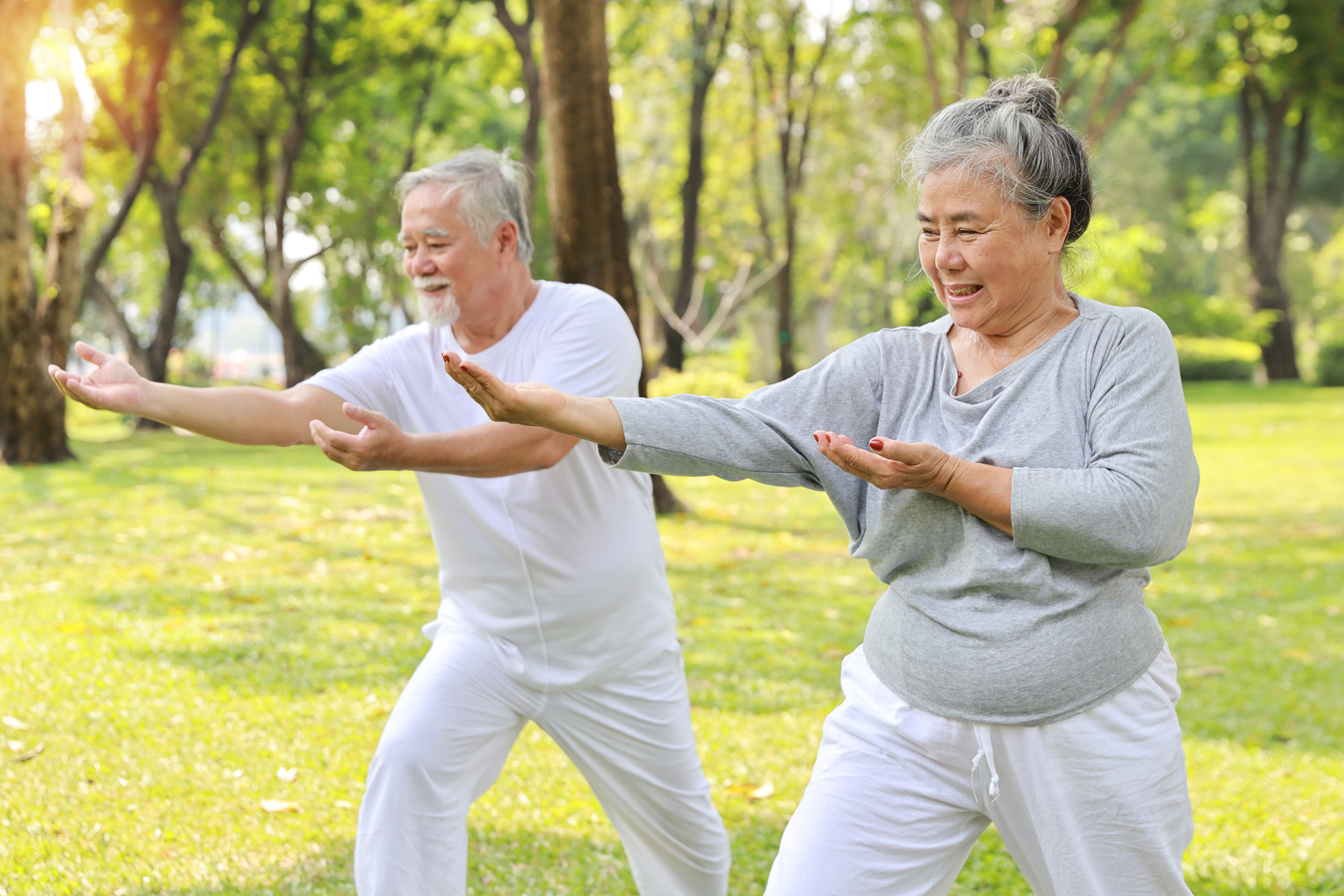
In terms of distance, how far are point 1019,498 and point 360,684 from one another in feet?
16.4

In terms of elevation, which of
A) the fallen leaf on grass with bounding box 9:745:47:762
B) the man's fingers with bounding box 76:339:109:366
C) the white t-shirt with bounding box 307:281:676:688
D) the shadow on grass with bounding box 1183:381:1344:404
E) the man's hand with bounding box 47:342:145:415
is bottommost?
the shadow on grass with bounding box 1183:381:1344:404

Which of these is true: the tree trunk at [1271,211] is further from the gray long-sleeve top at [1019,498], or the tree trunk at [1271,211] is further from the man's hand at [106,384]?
the man's hand at [106,384]

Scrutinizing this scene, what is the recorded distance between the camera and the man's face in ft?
10.9

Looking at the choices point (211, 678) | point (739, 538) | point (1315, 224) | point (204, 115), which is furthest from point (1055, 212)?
point (1315, 224)

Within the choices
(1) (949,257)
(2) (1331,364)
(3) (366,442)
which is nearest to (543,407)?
(3) (366,442)

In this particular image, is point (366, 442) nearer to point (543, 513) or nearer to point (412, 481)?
point (543, 513)

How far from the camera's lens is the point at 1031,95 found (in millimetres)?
2393

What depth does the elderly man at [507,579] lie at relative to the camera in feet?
10.2

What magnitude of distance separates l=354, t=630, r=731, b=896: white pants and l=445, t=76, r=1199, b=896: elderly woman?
107 centimetres

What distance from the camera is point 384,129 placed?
31.6m

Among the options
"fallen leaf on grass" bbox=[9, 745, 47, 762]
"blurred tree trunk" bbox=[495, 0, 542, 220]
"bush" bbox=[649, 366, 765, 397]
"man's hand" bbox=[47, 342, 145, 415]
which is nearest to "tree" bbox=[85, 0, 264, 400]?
"blurred tree trunk" bbox=[495, 0, 542, 220]

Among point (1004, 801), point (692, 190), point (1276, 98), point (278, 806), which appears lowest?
point (278, 806)

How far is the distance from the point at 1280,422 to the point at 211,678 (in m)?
20.6

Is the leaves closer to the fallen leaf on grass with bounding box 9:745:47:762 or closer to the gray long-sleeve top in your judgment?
the fallen leaf on grass with bounding box 9:745:47:762
